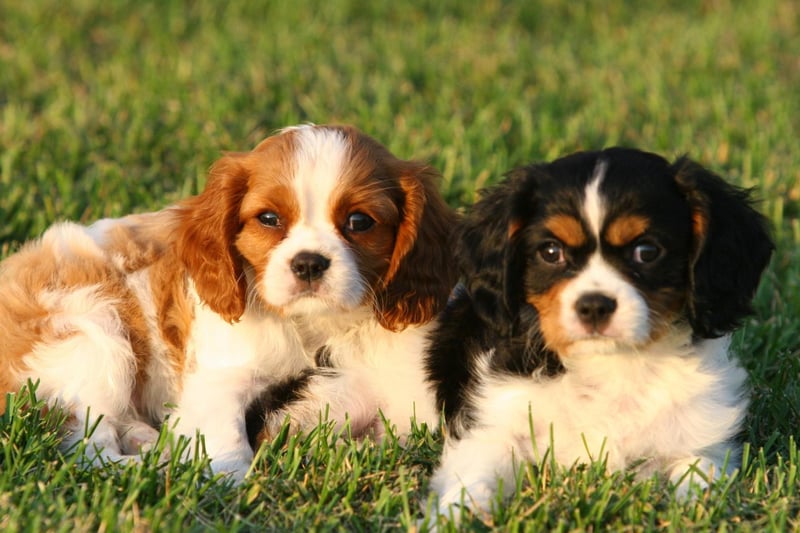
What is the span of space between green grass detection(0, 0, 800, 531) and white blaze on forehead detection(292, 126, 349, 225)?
926mm

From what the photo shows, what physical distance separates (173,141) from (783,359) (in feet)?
15.1

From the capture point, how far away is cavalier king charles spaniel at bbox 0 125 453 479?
4.72m

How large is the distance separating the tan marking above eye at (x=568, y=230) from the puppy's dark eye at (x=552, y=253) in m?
0.04

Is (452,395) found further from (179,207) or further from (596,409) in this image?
(179,207)

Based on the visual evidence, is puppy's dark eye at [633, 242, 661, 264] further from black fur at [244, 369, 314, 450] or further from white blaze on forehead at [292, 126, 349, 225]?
black fur at [244, 369, 314, 450]

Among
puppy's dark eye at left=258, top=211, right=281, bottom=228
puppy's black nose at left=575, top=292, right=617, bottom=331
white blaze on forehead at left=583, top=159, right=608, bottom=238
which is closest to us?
puppy's black nose at left=575, top=292, right=617, bottom=331

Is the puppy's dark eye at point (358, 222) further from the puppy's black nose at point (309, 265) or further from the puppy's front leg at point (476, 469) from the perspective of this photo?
the puppy's front leg at point (476, 469)

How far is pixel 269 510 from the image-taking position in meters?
4.14

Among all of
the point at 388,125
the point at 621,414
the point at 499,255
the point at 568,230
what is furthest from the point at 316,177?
the point at 388,125

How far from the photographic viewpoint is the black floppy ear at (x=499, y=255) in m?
4.33

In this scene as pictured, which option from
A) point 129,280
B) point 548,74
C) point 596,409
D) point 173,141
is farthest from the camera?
point 548,74

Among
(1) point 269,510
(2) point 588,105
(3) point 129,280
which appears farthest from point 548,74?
(1) point 269,510

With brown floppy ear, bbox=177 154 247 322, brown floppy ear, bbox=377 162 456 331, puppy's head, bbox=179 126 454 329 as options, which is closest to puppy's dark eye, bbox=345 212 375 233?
puppy's head, bbox=179 126 454 329

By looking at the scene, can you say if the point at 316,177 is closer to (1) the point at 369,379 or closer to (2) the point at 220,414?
(1) the point at 369,379
